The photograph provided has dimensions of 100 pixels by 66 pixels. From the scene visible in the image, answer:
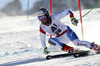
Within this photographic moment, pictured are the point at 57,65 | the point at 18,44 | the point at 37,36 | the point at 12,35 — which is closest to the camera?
the point at 57,65

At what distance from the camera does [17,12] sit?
33906 mm

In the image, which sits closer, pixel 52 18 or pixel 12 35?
pixel 52 18

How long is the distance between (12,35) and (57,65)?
625 centimetres

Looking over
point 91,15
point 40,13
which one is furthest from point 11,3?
point 40,13

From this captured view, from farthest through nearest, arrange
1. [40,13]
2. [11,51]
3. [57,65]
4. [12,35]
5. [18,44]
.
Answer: [12,35]
[18,44]
[11,51]
[40,13]
[57,65]

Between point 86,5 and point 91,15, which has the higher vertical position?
point 86,5

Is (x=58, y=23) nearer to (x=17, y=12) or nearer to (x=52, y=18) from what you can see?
(x=52, y=18)

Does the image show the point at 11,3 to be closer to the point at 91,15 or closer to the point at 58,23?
the point at 91,15

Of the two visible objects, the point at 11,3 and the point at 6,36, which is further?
the point at 11,3

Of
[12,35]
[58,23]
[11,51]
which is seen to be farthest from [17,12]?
[58,23]

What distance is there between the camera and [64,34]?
5543 millimetres

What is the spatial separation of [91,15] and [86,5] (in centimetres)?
2062

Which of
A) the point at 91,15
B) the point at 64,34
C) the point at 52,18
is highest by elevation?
the point at 91,15

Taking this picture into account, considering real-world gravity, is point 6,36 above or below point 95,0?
below
